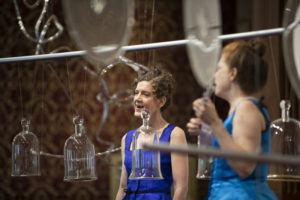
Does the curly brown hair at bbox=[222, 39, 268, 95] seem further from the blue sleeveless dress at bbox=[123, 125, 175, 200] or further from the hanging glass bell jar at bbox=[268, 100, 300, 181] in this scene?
the blue sleeveless dress at bbox=[123, 125, 175, 200]

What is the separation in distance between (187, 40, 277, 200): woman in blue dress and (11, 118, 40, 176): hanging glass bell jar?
4.49 feet

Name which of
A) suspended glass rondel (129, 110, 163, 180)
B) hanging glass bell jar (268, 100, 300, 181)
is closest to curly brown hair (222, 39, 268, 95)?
hanging glass bell jar (268, 100, 300, 181)

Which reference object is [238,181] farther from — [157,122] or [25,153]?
[25,153]

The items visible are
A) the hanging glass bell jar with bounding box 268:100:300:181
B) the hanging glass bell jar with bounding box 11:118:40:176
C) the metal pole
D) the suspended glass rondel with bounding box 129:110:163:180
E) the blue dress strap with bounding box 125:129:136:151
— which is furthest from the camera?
the hanging glass bell jar with bounding box 11:118:40:176

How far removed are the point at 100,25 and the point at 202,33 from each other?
0.96 feet

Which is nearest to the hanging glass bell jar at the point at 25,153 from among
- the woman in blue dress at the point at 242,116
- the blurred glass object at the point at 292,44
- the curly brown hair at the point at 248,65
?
the woman in blue dress at the point at 242,116

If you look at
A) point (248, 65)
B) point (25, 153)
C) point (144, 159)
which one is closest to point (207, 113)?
point (248, 65)

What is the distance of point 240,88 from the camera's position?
5.71ft

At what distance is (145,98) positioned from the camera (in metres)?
2.71

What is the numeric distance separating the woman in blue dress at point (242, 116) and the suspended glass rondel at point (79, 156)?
1.02 m

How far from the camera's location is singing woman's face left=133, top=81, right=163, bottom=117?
8.84 feet

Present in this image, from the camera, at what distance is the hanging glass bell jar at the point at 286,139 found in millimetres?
2236

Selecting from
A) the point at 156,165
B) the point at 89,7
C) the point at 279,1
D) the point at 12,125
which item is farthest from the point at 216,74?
the point at 12,125

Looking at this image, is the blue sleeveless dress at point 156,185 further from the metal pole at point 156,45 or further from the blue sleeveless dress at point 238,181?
the blue sleeveless dress at point 238,181
